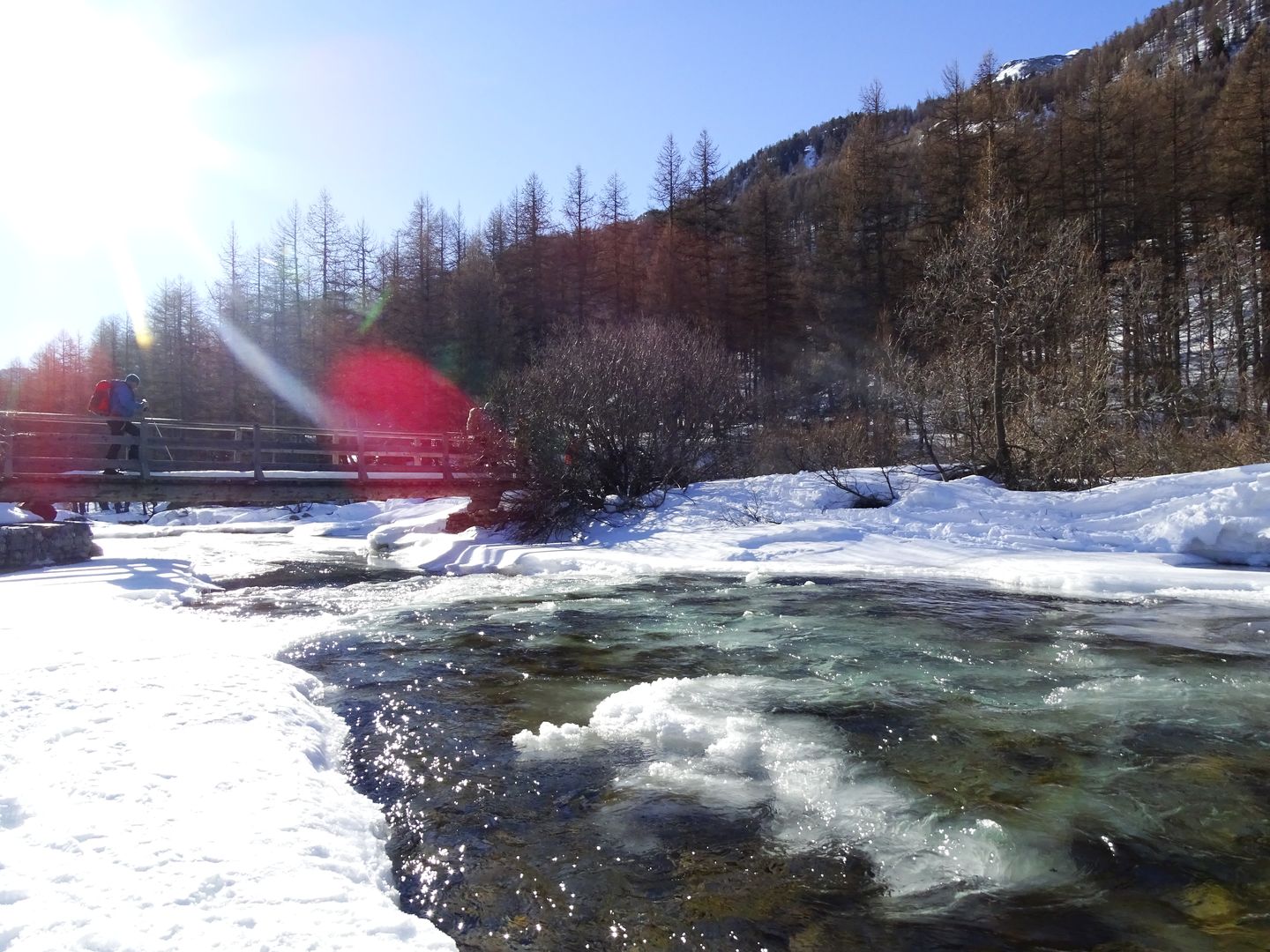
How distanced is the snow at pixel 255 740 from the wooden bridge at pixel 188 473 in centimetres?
219

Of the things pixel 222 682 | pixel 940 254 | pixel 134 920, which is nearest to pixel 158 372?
pixel 940 254

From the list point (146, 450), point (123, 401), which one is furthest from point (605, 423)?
point (123, 401)

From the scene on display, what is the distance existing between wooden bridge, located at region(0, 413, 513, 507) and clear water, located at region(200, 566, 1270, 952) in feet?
32.8

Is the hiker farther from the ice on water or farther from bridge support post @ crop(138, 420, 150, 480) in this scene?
the ice on water

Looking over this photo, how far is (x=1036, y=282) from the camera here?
18.7m

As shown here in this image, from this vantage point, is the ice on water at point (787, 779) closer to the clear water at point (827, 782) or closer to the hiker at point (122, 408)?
the clear water at point (827, 782)

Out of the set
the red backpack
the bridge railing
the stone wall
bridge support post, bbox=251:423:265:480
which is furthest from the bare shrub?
the stone wall

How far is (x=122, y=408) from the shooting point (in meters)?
16.5

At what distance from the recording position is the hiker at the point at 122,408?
1622cm

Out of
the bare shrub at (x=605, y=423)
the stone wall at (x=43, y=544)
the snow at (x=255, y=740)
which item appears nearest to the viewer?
the snow at (x=255, y=740)

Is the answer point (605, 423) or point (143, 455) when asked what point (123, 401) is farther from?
point (605, 423)

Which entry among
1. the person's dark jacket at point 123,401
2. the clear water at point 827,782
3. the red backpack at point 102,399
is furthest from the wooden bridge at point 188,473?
the clear water at point 827,782

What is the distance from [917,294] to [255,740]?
76.6 ft

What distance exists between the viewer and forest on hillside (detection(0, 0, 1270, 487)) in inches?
756
